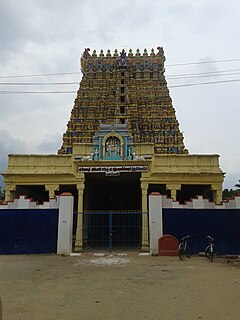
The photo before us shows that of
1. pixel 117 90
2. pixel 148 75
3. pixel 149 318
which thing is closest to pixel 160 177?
pixel 149 318

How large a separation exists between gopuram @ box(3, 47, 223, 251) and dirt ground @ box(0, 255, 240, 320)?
4739mm

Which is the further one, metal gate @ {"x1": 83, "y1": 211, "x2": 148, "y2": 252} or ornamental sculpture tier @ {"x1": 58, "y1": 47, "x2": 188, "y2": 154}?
ornamental sculpture tier @ {"x1": 58, "y1": 47, "x2": 188, "y2": 154}

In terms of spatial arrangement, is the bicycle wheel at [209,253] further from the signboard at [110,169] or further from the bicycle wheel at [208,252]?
the signboard at [110,169]

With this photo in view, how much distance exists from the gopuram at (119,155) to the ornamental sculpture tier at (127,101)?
0.09 meters

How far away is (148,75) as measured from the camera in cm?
3519

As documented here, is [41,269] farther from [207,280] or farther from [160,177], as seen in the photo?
[160,177]

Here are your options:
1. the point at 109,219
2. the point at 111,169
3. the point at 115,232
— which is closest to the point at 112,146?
the point at 111,169

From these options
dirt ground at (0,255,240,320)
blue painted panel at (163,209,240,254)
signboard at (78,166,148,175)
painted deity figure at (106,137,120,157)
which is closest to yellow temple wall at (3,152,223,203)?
signboard at (78,166,148,175)

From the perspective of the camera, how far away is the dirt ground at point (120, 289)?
17.7 ft

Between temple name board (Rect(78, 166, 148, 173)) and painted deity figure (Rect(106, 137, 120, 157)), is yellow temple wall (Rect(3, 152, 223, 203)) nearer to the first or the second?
temple name board (Rect(78, 166, 148, 173))

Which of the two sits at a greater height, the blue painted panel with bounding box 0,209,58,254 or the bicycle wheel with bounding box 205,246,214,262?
the blue painted panel with bounding box 0,209,58,254

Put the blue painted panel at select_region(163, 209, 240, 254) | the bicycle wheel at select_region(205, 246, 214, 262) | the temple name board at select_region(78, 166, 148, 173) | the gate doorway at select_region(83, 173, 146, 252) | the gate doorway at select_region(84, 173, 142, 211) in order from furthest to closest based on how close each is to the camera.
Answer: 1. the gate doorway at select_region(84, 173, 142, 211)
2. the gate doorway at select_region(83, 173, 146, 252)
3. the temple name board at select_region(78, 166, 148, 173)
4. the blue painted panel at select_region(163, 209, 240, 254)
5. the bicycle wheel at select_region(205, 246, 214, 262)

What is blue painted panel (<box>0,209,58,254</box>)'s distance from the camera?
13766 mm

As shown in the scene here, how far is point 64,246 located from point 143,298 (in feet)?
25.3
